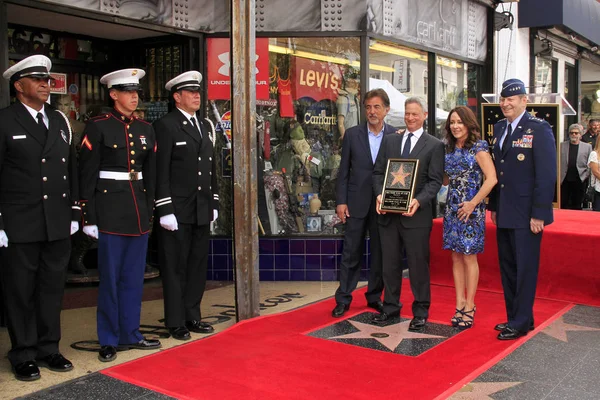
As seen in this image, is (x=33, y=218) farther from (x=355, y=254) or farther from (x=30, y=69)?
(x=355, y=254)

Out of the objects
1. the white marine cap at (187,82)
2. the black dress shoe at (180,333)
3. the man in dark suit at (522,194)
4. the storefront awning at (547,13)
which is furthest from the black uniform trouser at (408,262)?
the storefront awning at (547,13)

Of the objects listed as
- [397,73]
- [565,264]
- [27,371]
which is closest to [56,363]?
[27,371]

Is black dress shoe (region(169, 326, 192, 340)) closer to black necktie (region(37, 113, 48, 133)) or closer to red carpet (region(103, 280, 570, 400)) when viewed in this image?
red carpet (region(103, 280, 570, 400))

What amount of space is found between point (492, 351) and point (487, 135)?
14.3 ft

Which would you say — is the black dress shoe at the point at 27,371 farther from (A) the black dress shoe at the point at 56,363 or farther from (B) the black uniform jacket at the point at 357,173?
(B) the black uniform jacket at the point at 357,173

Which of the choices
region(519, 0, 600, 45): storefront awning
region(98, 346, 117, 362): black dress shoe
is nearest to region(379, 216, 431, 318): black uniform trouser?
region(98, 346, 117, 362): black dress shoe

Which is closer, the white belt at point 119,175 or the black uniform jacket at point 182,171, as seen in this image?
the white belt at point 119,175

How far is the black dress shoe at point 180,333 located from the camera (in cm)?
511

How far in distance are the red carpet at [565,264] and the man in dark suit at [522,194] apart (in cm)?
129

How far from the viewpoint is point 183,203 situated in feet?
17.1

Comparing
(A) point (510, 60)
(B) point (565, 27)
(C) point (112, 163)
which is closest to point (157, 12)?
(C) point (112, 163)

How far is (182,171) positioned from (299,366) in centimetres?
170

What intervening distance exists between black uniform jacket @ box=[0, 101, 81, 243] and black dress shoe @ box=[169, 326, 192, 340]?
1.18 metres

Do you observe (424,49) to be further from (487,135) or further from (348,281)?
(348,281)
